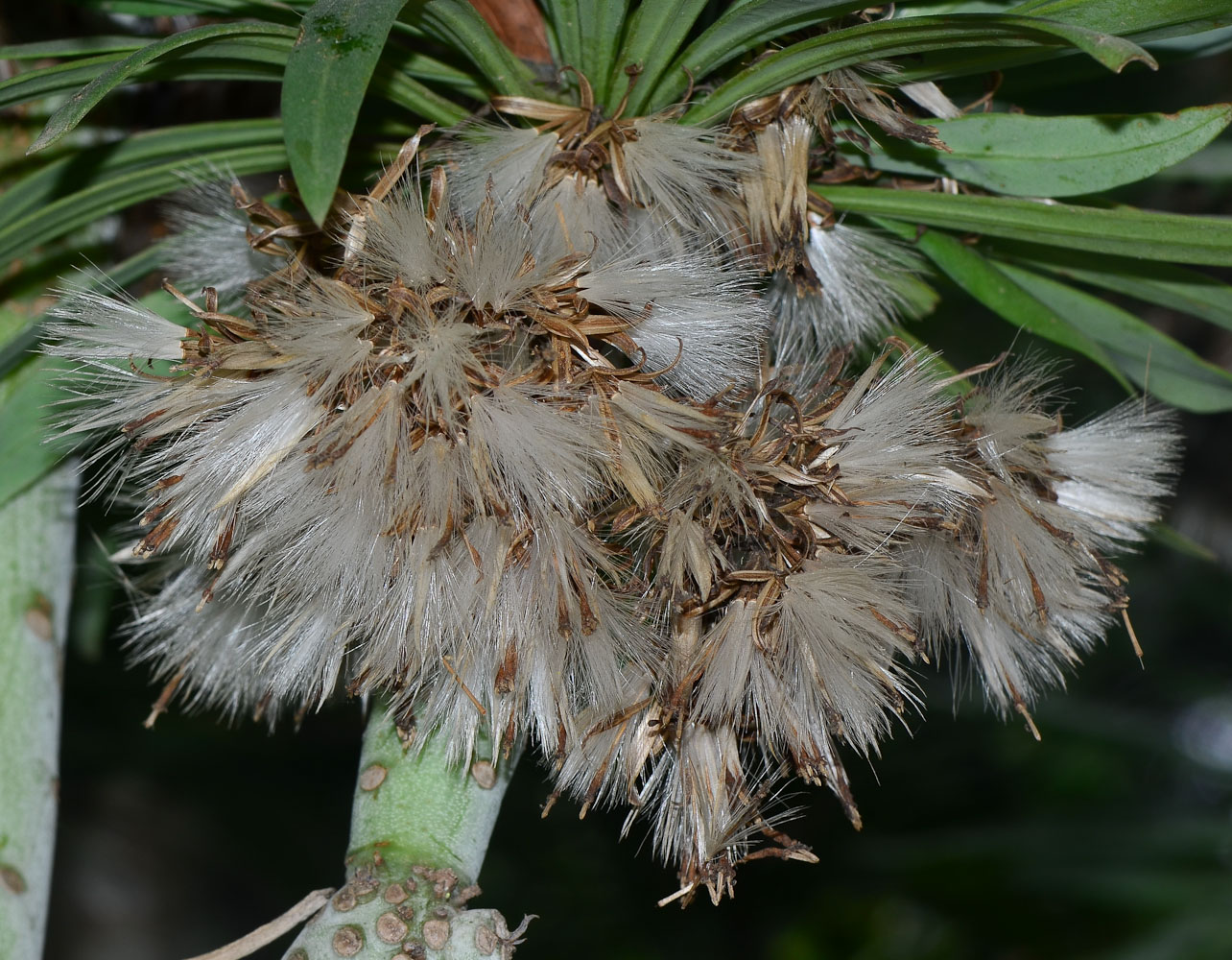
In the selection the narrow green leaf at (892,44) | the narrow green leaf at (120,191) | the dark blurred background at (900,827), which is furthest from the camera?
the dark blurred background at (900,827)

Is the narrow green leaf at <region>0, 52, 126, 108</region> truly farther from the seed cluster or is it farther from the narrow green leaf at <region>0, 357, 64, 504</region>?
the narrow green leaf at <region>0, 357, 64, 504</region>

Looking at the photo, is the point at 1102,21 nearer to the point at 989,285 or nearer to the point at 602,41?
the point at 989,285

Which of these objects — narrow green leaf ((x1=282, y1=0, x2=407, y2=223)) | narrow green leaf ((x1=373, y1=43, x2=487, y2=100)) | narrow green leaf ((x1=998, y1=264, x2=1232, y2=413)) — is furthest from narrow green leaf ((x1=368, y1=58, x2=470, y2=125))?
narrow green leaf ((x1=998, y1=264, x2=1232, y2=413))

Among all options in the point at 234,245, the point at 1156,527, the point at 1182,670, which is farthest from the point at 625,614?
the point at 1182,670

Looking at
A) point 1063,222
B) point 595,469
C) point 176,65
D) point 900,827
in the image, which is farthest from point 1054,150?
point 900,827

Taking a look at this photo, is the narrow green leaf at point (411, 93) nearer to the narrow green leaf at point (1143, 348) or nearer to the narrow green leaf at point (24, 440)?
the narrow green leaf at point (24, 440)

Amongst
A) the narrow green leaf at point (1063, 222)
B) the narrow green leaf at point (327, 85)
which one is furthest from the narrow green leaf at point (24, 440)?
the narrow green leaf at point (1063, 222)
